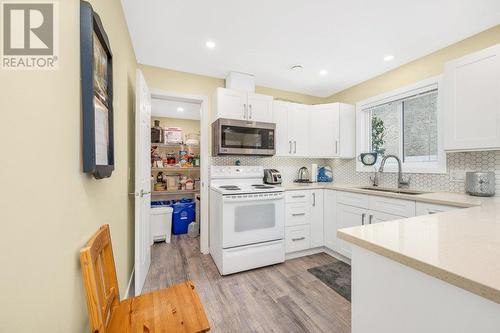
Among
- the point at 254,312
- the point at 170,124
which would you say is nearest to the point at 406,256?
the point at 254,312

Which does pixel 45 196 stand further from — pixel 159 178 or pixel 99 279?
pixel 159 178

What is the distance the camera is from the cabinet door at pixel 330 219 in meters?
2.71

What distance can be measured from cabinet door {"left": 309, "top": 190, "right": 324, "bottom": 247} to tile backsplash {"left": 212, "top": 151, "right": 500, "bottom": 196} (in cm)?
66

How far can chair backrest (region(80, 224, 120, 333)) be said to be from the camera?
Answer: 763 millimetres

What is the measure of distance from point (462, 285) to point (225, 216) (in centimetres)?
192

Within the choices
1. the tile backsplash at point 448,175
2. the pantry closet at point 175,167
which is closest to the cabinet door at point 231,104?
the pantry closet at point 175,167

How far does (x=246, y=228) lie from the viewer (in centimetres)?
231

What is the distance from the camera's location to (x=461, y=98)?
6.00 ft

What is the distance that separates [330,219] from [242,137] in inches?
65.4

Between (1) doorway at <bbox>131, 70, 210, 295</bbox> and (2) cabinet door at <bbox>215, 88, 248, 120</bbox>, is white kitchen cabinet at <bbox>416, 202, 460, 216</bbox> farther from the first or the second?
(1) doorway at <bbox>131, 70, 210, 295</bbox>

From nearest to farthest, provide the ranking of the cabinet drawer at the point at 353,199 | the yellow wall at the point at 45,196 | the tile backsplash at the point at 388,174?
the yellow wall at the point at 45,196 → the tile backsplash at the point at 388,174 → the cabinet drawer at the point at 353,199

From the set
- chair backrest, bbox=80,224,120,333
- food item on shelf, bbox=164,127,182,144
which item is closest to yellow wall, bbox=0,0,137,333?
chair backrest, bbox=80,224,120,333

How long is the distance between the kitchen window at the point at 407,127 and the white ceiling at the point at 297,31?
17.3 inches

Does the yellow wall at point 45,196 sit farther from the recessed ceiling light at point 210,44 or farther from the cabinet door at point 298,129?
the cabinet door at point 298,129
